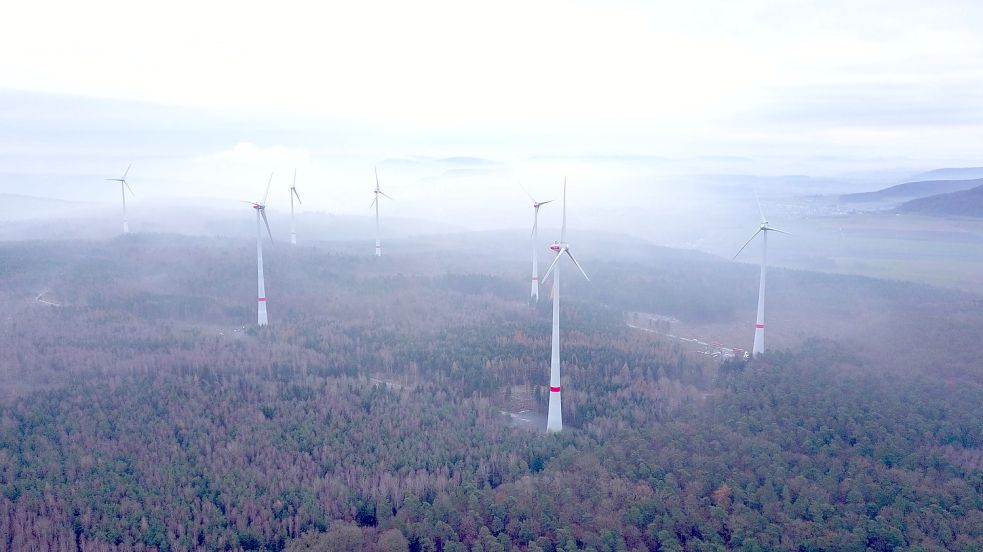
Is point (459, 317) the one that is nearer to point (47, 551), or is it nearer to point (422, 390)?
point (422, 390)

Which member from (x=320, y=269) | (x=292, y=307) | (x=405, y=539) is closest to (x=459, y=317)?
(x=292, y=307)

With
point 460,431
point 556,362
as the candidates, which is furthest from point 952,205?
point 460,431

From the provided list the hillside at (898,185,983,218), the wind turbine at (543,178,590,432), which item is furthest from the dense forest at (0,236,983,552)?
the hillside at (898,185,983,218)

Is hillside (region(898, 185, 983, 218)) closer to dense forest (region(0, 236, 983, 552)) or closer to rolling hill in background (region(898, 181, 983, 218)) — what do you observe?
rolling hill in background (region(898, 181, 983, 218))

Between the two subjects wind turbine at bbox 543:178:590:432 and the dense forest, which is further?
wind turbine at bbox 543:178:590:432

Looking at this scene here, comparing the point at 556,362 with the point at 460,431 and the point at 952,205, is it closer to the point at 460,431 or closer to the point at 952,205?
the point at 460,431

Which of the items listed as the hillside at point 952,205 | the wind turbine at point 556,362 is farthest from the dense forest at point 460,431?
the hillside at point 952,205

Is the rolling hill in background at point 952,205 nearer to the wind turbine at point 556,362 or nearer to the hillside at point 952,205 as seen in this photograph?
the hillside at point 952,205
